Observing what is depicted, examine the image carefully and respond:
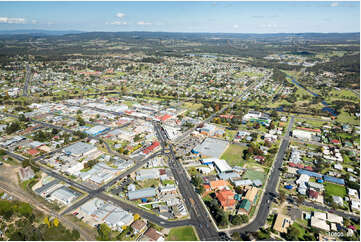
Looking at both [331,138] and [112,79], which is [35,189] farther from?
[112,79]

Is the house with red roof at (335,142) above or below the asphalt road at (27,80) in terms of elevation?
below

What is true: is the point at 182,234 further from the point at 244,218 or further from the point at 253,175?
the point at 253,175

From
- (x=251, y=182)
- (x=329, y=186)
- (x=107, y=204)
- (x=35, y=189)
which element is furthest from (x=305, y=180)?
(x=35, y=189)

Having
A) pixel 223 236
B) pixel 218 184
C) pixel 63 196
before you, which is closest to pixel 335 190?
pixel 218 184

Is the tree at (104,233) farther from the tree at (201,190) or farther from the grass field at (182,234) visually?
the tree at (201,190)

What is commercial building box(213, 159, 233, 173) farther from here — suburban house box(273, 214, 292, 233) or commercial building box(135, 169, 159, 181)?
suburban house box(273, 214, 292, 233)

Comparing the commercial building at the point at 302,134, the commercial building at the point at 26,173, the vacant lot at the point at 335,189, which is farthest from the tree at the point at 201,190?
the commercial building at the point at 302,134
